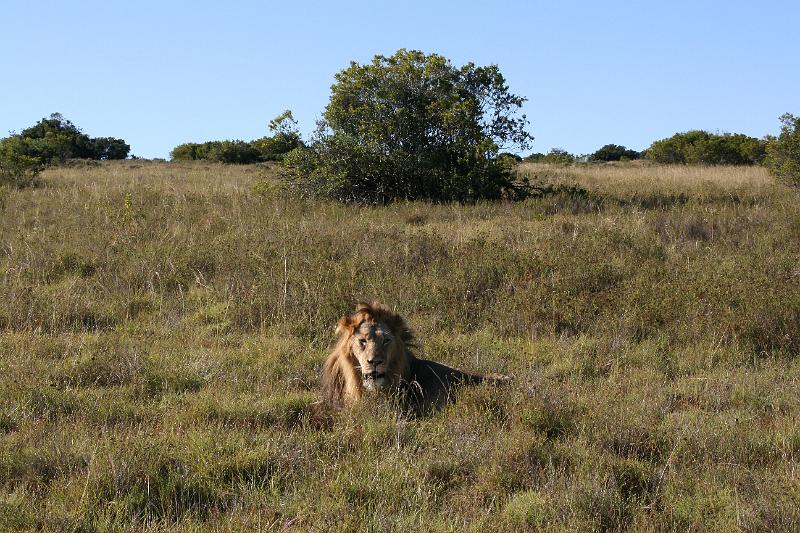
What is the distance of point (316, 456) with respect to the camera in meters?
5.03

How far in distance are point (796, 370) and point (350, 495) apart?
466cm

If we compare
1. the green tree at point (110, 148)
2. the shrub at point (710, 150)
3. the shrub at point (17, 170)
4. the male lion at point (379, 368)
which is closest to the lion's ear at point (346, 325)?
the male lion at point (379, 368)

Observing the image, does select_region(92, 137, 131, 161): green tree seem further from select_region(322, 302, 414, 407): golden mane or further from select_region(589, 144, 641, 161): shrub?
select_region(322, 302, 414, 407): golden mane

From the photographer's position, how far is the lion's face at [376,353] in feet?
18.3

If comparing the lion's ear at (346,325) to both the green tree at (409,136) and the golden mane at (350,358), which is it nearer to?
the golden mane at (350,358)

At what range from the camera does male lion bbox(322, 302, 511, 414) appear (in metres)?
5.62

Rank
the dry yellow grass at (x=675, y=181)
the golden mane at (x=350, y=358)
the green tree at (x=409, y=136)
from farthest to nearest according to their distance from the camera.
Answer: the dry yellow grass at (x=675, y=181), the green tree at (x=409, y=136), the golden mane at (x=350, y=358)

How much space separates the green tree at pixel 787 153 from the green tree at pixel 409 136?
23.1ft

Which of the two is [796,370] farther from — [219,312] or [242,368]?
[219,312]

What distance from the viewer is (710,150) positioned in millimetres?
40000

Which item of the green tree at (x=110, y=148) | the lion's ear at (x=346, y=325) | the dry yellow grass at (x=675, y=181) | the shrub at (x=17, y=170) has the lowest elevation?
the lion's ear at (x=346, y=325)

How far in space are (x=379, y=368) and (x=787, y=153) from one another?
17.9 meters

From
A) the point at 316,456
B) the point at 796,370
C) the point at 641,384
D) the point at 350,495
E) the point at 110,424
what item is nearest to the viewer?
the point at 350,495

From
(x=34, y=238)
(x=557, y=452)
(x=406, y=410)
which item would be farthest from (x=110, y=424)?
(x=34, y=238)
